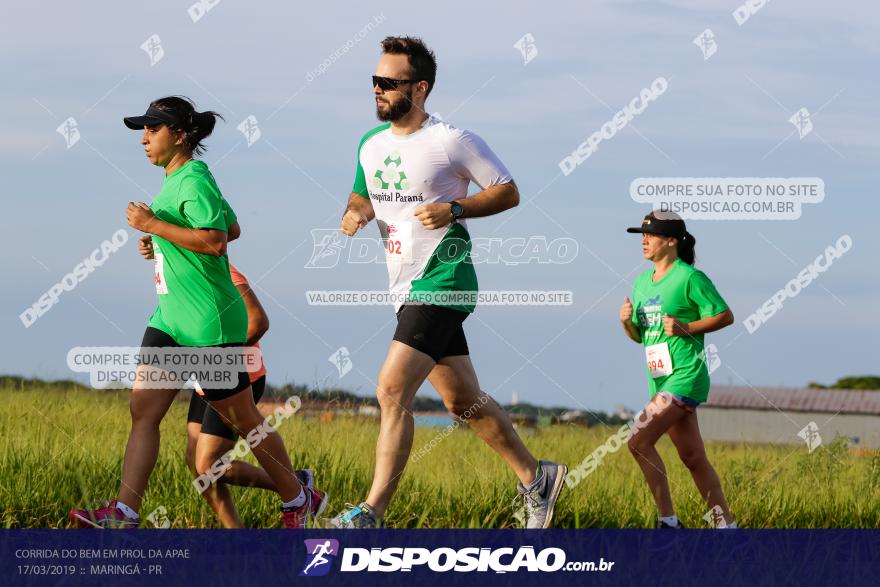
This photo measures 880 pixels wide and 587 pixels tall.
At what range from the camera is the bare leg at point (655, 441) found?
738 centimetres

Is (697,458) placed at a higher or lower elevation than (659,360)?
lower

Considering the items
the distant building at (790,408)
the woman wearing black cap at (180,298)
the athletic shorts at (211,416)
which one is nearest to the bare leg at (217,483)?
the athletic shorts at (211,416)

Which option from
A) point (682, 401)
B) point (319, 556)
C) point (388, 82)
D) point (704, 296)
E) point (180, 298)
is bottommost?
point (319, 556)

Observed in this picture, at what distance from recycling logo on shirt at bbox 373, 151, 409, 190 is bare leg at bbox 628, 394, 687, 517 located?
213 cm

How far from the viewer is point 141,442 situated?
623 centimetres

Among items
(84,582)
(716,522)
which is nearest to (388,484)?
(84,582)

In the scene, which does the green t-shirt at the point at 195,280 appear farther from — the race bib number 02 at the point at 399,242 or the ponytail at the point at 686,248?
the ponytail at the point at 686,248

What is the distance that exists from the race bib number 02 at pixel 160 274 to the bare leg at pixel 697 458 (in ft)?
10.1

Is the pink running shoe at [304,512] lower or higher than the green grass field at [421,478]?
lower

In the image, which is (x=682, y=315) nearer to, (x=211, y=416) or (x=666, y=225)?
(x=666, y=225)

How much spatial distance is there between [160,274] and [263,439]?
3.11 feet

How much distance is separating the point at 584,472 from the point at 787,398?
33.5 metres

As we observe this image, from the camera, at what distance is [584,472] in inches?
304

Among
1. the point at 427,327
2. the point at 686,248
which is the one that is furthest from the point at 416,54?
the point at 686,248
